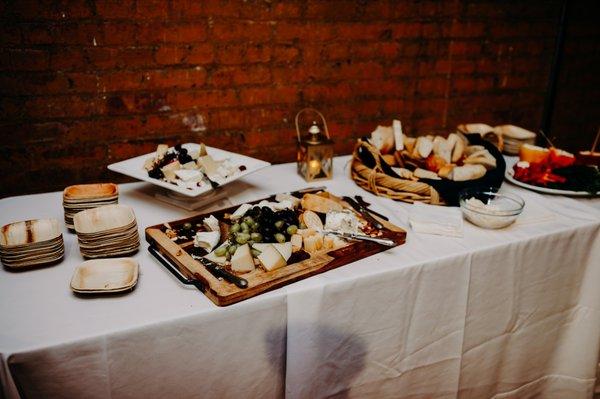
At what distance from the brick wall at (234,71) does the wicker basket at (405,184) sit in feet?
2.23

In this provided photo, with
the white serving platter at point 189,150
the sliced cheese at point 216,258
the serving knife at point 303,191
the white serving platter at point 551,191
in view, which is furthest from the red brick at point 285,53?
the sliced cheese at point 216,258

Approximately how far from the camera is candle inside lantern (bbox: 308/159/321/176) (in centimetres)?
181

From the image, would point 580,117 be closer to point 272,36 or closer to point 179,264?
point 272,36

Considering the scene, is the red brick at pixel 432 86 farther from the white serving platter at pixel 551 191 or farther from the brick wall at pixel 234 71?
the white serving platter at pixel 551 191

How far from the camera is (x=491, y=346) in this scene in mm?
1459

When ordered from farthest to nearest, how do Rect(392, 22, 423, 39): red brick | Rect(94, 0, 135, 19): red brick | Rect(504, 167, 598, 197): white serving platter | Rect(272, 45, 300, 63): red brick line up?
Rect(392, 22, 423, 39): red brick, Rect(272, 45, 300, 63): red brick, Rect(94, 0, 135, 19): red brick, Rect(504, 167, 598, 197): white serving platter

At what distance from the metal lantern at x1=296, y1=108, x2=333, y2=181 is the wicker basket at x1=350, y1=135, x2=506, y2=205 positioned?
125 millimetres

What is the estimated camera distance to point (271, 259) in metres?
1.15

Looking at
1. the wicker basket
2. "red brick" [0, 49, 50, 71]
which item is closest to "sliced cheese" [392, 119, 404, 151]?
the wicker basket

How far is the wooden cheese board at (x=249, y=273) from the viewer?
1062 millimetres

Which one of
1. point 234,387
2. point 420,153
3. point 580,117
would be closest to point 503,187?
point 420,153

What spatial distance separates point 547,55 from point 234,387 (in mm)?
2812

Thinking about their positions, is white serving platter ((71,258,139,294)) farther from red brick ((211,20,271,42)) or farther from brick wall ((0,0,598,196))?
red brick ((211,20,271,42))

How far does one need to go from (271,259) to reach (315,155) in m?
0.74
